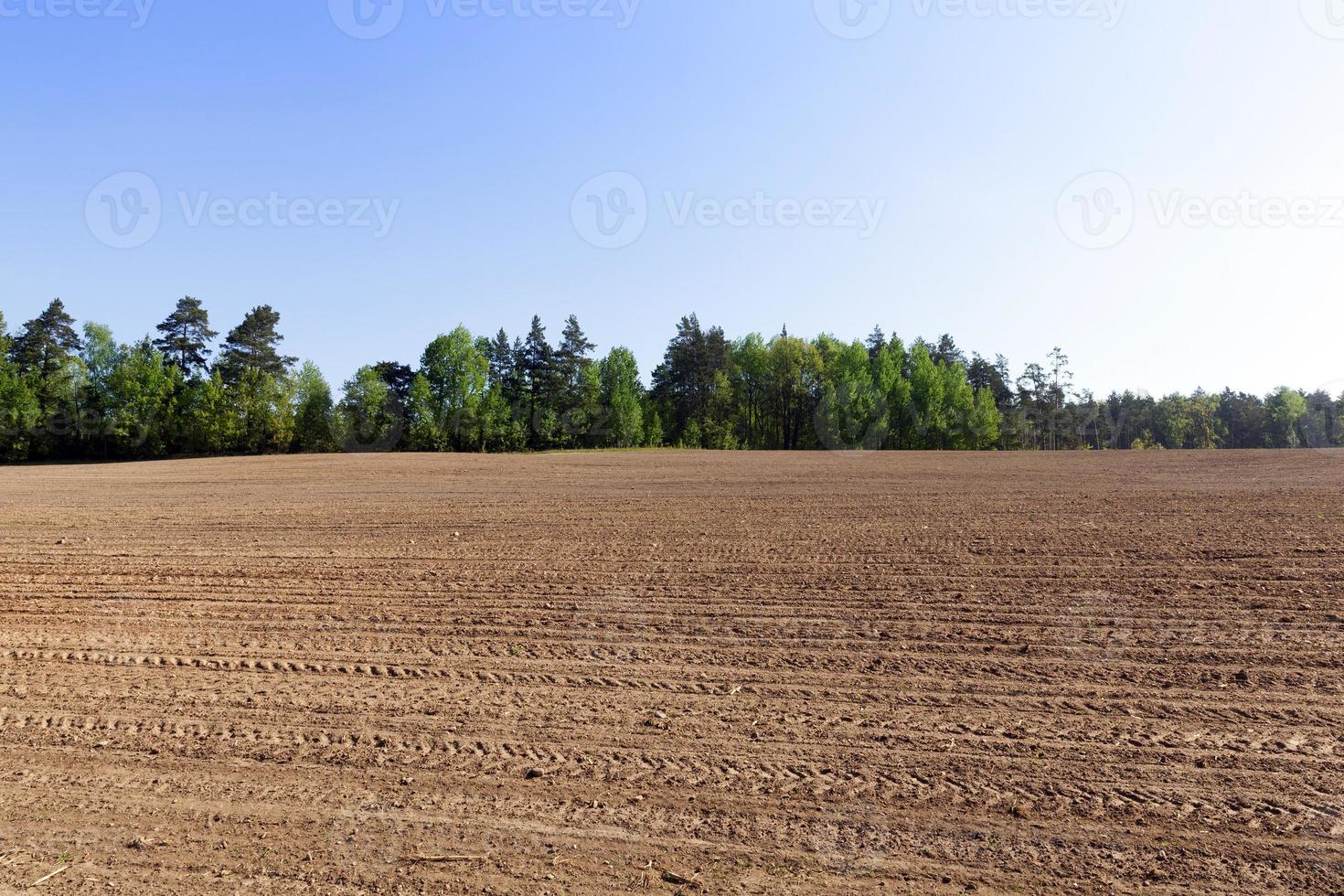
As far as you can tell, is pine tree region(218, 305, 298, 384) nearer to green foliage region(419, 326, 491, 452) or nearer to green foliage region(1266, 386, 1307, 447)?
green foliage region(419, 326, 491, 452)

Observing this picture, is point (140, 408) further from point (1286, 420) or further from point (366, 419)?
point (1286, 420)

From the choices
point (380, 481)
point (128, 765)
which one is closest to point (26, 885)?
point (128, 765)

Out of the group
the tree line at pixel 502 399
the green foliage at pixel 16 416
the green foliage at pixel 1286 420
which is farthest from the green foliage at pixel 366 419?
the green foliage at pixel 1286 420

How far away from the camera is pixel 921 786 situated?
511 centimetres

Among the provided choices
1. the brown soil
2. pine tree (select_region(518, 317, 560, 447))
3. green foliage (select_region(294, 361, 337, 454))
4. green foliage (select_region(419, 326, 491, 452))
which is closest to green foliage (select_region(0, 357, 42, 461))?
green foliage (select_region(294, 361, 337, 454))

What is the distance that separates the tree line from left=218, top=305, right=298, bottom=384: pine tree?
125 millimetres

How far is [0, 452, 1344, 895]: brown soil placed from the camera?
4.34 m

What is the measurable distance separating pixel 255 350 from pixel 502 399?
22.4m

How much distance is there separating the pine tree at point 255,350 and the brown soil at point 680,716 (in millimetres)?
61254

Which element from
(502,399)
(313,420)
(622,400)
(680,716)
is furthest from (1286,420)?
(680,716)

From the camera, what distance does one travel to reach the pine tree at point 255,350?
69.0 meters

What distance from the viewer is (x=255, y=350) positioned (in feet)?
231

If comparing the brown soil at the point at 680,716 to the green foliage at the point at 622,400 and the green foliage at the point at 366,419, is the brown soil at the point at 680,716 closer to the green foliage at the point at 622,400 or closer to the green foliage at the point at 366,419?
the green foliage at the point at 366,419

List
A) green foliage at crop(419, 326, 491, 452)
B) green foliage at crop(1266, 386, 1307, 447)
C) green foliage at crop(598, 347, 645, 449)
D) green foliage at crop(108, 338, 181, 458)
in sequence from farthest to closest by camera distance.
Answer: green foliage at crop(1266, 386, 1307, 447)
green foliage at crop(598, 347, 645, 449)
green foliage at crop(419, 326, 491, 452)
green foliage at crop(108, 338, 181, 458)
